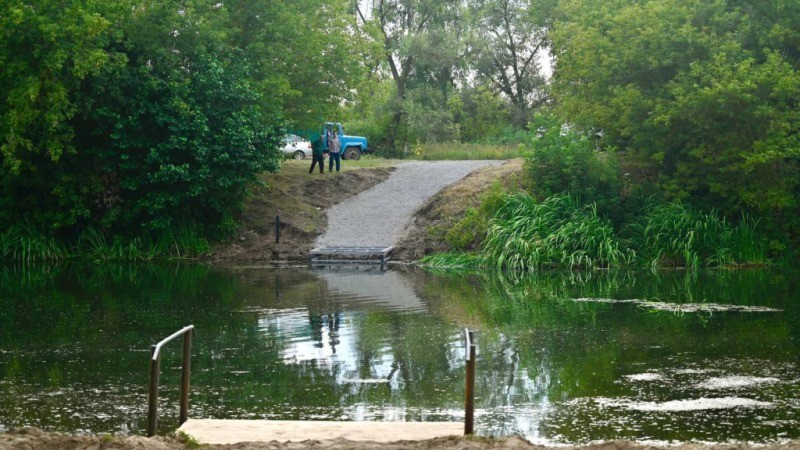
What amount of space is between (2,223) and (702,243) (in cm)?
2058

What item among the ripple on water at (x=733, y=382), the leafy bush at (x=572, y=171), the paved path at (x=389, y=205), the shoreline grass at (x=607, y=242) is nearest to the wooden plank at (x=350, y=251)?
the paved path at (x=389, y=205)

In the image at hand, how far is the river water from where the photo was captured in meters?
11.8

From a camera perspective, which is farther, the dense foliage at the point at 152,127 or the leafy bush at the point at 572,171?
the leafy bush at the point at 572,171

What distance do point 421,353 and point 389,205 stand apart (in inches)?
782

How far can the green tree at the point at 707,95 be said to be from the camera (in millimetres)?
28906

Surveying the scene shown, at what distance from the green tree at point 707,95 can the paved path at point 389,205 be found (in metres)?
6.66

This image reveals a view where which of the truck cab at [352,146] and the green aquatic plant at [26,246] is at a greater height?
the truck cab at [352,146]

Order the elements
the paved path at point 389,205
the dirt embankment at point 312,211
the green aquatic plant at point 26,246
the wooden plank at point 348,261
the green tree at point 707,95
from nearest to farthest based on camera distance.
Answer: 1. the green tree at point 707,95
2. the wooden plank at point 348,261
3. the green aquatic plant at point 26,246
4. the dirt embankment at point 312,211
5. the paved path at point 389,205

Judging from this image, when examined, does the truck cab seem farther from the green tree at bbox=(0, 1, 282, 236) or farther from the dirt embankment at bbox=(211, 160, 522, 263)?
the green tree at bbox=(0, 1, 282, 236)

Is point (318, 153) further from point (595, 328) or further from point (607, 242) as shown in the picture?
point (595, 328)

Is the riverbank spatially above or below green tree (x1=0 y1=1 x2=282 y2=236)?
below

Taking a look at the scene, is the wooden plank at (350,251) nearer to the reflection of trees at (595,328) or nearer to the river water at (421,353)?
the reflection of trees at (595,328)

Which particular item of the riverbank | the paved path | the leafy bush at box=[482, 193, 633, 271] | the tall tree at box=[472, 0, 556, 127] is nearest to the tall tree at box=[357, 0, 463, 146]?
the tall tree at box=[472, 0, 556, 127]

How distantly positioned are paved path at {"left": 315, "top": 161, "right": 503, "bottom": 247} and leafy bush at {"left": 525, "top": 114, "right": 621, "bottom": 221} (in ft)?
15.0
